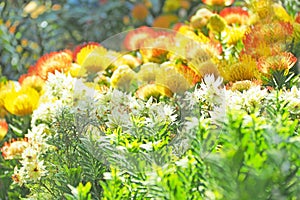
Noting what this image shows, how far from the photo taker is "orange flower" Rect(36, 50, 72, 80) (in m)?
1.43

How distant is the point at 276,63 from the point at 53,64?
527mm

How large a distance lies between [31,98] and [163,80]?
0.31 metres

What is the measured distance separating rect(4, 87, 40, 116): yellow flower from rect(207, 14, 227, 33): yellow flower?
1.35 ft

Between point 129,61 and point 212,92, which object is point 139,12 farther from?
point 212,92

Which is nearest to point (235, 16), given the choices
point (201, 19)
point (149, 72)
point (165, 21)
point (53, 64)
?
point (201, 19)

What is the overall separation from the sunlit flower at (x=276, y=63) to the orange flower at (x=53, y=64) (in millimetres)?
468

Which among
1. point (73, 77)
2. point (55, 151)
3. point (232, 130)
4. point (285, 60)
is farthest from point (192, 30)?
point (232, 130)

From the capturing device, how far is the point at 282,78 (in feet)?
3.67

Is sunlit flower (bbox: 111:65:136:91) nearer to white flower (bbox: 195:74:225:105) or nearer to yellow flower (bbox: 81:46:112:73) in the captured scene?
yellow flower (bbox: 81:46:112:73)

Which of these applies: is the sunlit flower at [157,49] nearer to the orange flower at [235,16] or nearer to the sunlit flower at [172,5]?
the orange flower at [235,16]

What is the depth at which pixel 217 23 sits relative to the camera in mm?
1462

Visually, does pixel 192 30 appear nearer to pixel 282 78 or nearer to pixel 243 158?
pixel 282 78

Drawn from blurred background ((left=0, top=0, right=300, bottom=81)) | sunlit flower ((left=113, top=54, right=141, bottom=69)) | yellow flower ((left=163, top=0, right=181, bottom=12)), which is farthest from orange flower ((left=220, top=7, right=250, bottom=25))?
yellow flower ((left=163, top=0, right=181, bottom=12))

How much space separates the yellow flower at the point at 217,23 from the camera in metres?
1.46
